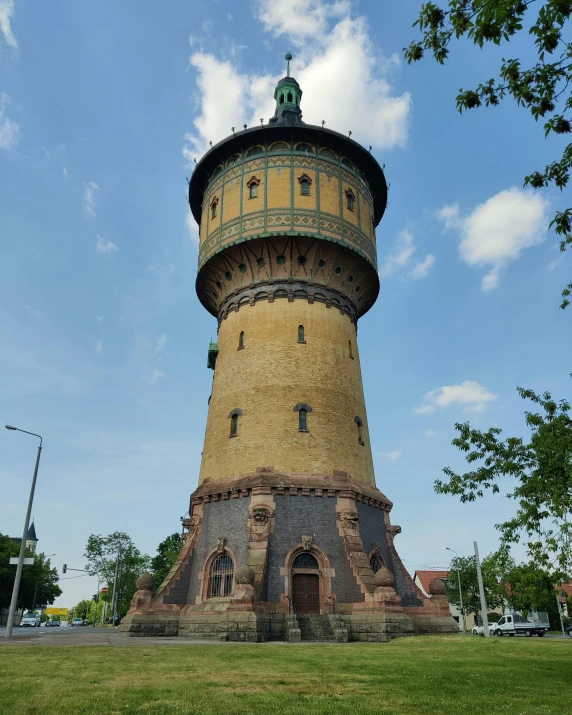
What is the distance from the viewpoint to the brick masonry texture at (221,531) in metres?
22.1

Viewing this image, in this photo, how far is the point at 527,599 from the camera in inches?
365

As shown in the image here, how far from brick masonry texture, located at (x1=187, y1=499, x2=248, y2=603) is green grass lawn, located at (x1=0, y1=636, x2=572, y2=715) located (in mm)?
8791

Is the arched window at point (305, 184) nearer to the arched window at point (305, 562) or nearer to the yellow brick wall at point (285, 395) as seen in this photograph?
the yellow brick wall at point (285, 395)

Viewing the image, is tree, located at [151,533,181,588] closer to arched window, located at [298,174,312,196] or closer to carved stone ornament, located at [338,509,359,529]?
carved stone ornament, located at [338,509,359,529]

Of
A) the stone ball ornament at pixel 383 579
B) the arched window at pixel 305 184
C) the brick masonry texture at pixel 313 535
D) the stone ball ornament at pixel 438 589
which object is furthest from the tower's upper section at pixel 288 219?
the stone ball ornament at pixel 438 589

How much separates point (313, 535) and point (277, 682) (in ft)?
45.7

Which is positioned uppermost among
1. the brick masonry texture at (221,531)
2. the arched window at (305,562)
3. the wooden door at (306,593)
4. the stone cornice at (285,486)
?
the stone cornice at (285,486)

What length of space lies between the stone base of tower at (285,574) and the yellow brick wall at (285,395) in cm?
95

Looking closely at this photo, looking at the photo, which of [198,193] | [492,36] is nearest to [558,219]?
[492,36]

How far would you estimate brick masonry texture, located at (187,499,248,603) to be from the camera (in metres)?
22.1

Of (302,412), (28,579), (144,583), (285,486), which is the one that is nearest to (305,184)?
(302,412)

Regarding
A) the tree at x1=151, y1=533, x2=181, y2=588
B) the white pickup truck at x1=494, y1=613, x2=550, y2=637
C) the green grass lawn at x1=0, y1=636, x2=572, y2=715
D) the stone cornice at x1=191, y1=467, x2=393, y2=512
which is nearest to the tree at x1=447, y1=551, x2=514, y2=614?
the white pickup truck at x1=494, y1=613, x2=550, y2=637

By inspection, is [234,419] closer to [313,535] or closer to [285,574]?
[313,535]

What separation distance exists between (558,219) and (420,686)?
20.3 ft
